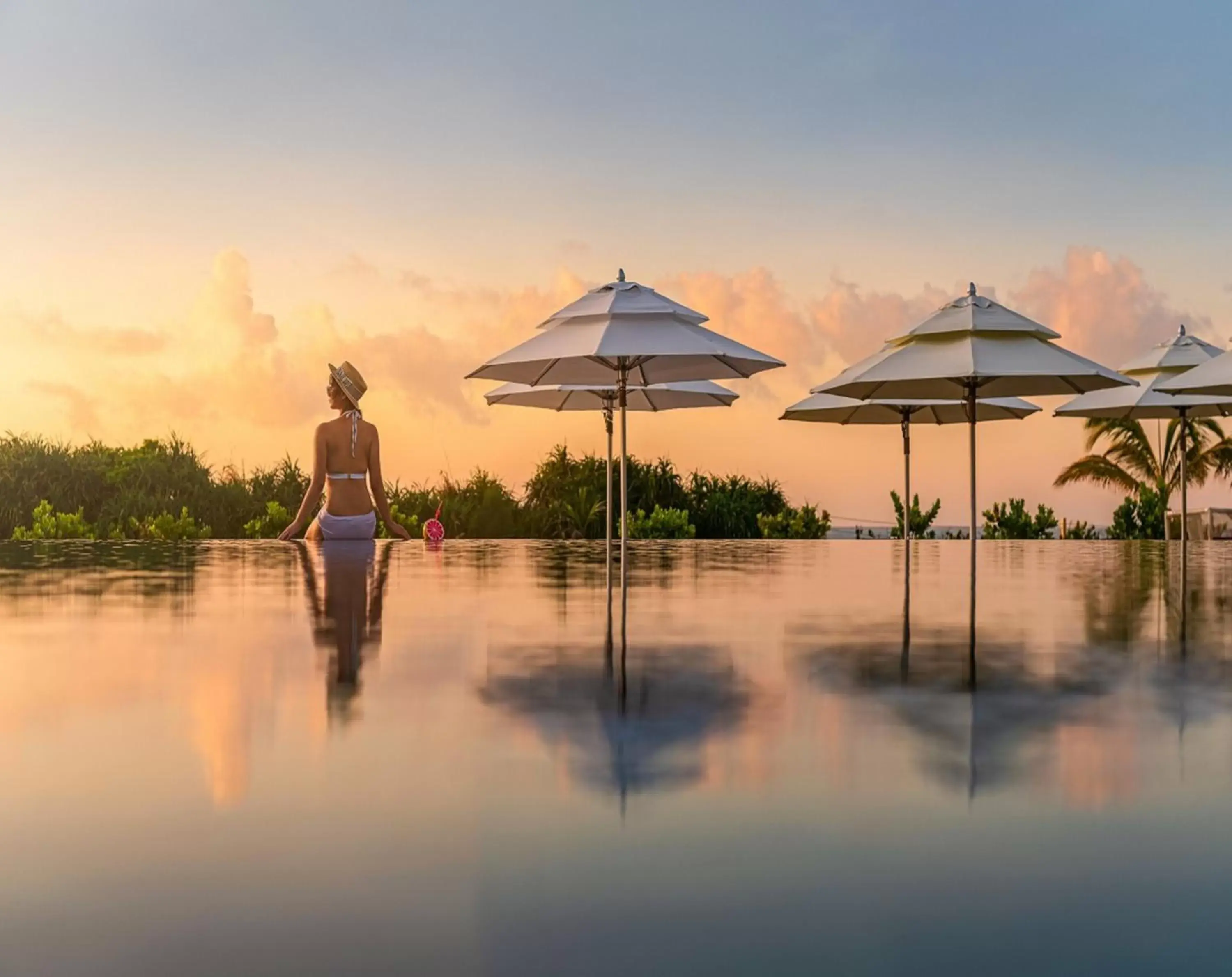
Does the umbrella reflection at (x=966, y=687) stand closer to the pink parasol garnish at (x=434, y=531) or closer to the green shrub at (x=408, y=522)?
the pink parasol garnish at (x=434, y=531)

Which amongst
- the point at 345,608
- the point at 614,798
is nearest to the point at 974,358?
the point at 345,608

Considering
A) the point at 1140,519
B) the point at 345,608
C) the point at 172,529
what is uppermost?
the point at 1140,519

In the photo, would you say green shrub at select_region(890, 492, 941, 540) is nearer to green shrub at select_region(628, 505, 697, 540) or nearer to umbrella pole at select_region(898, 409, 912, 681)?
umbrella pole at select_region(898, 409, 912, 681)

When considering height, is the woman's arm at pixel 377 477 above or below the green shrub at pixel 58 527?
above

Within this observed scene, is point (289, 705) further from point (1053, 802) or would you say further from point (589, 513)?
point (589, 513)

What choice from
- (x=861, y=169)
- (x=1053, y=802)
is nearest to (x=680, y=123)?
(x=861, y=169)

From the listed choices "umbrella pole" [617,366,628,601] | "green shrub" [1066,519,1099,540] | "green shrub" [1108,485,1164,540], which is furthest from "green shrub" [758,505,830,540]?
"umbrella pole" [617,366,628,601]

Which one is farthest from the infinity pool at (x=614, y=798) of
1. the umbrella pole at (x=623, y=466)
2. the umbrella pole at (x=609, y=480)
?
the umbrella pole at (x=609, y=480)

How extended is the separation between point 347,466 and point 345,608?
365 centimetres

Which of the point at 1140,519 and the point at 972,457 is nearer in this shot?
the point at 972,457

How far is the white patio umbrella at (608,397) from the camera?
579 inches

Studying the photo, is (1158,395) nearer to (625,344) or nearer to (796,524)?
(796,524)

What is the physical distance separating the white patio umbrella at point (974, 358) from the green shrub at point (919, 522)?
1126 cm

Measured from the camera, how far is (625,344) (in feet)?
30.7
